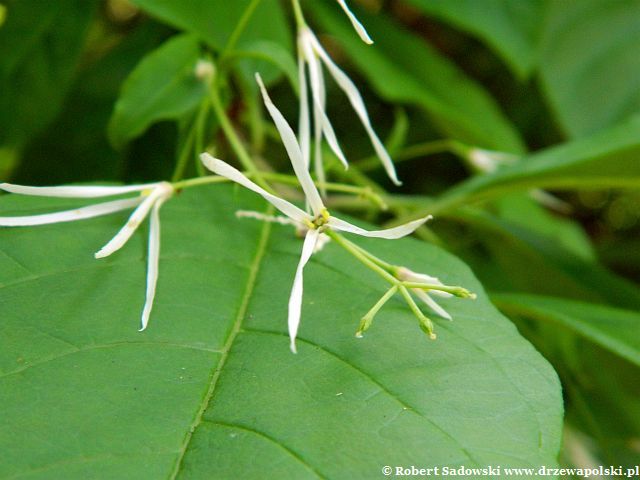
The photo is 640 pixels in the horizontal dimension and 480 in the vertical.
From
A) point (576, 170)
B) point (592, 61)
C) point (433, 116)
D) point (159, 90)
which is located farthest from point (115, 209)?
point (592, 61)

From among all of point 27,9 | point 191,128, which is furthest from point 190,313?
point 27,9

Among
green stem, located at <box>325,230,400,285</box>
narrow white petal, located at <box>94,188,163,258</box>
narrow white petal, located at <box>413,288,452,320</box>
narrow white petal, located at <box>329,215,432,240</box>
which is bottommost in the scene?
narrow white petal, located at <box>94,188,163,258</box>

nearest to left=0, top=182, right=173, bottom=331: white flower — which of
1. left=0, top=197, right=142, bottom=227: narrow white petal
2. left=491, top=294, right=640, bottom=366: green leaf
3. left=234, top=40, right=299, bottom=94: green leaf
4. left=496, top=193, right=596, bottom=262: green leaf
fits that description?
left=0, top=197, right=142, bottom=227: narrow white petal

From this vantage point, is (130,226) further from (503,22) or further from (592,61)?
(592,61)

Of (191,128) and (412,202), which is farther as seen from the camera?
(412,202)

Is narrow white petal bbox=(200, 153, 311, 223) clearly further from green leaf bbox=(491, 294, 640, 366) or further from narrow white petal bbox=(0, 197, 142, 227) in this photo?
green leaf bbox=(491, 294, 640, 366)

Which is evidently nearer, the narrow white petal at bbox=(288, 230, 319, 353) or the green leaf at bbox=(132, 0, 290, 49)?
the narrow white petal at bbox=(288, 230, 319, 353)

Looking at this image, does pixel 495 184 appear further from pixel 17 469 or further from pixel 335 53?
pixel 335 53

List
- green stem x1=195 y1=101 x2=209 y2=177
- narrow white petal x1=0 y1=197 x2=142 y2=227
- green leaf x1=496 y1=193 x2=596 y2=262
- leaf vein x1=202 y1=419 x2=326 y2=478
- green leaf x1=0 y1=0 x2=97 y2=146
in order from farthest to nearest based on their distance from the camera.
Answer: green leaf x1=496 y1=193 x2=596 y2=262, green leaf x1=0 y1=0 x2=97 y2=146, green stem x1=195 y1=101 x2=209 y2=177, narrow white petal x1=0 y1=197 x2=142 y2=227, leaf vein x1=202 y1=419 x2=326 y2=478
